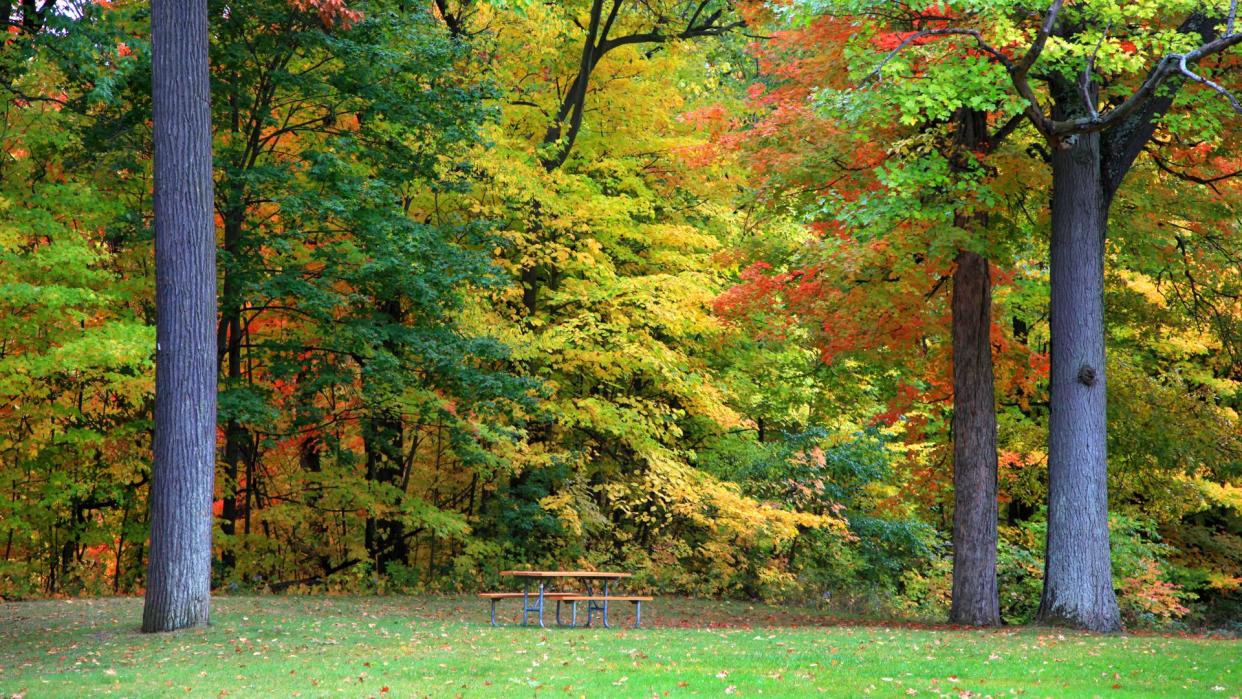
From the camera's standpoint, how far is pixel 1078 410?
1280 centimetres

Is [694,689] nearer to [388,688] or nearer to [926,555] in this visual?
[388,688]

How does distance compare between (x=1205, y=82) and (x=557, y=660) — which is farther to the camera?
(x=1205, y=82)

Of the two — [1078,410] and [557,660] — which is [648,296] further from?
[557,660]

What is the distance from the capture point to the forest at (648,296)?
12.6 m

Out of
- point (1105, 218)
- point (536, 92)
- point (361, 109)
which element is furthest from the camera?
point (536, 92)

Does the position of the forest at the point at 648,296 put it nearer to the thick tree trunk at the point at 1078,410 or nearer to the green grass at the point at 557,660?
the thick tree trunk at the point at 1078,410

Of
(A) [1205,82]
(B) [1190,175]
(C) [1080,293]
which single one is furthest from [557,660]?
(B) [1190,175]

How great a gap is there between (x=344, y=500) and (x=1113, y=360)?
41.3 feet

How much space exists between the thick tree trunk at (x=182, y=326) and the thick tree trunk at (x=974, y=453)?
9176 mm

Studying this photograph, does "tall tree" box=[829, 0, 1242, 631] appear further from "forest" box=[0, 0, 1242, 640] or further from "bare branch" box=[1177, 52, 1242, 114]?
"bare branch" box=[1177, 52, 1242, 114]

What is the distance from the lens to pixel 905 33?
41.9ft

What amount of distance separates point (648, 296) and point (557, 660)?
348 inches

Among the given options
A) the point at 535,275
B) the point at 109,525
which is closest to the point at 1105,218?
the point at 535,275

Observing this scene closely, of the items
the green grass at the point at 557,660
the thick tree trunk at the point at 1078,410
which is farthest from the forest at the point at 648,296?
the green grass at the point at 557,660
